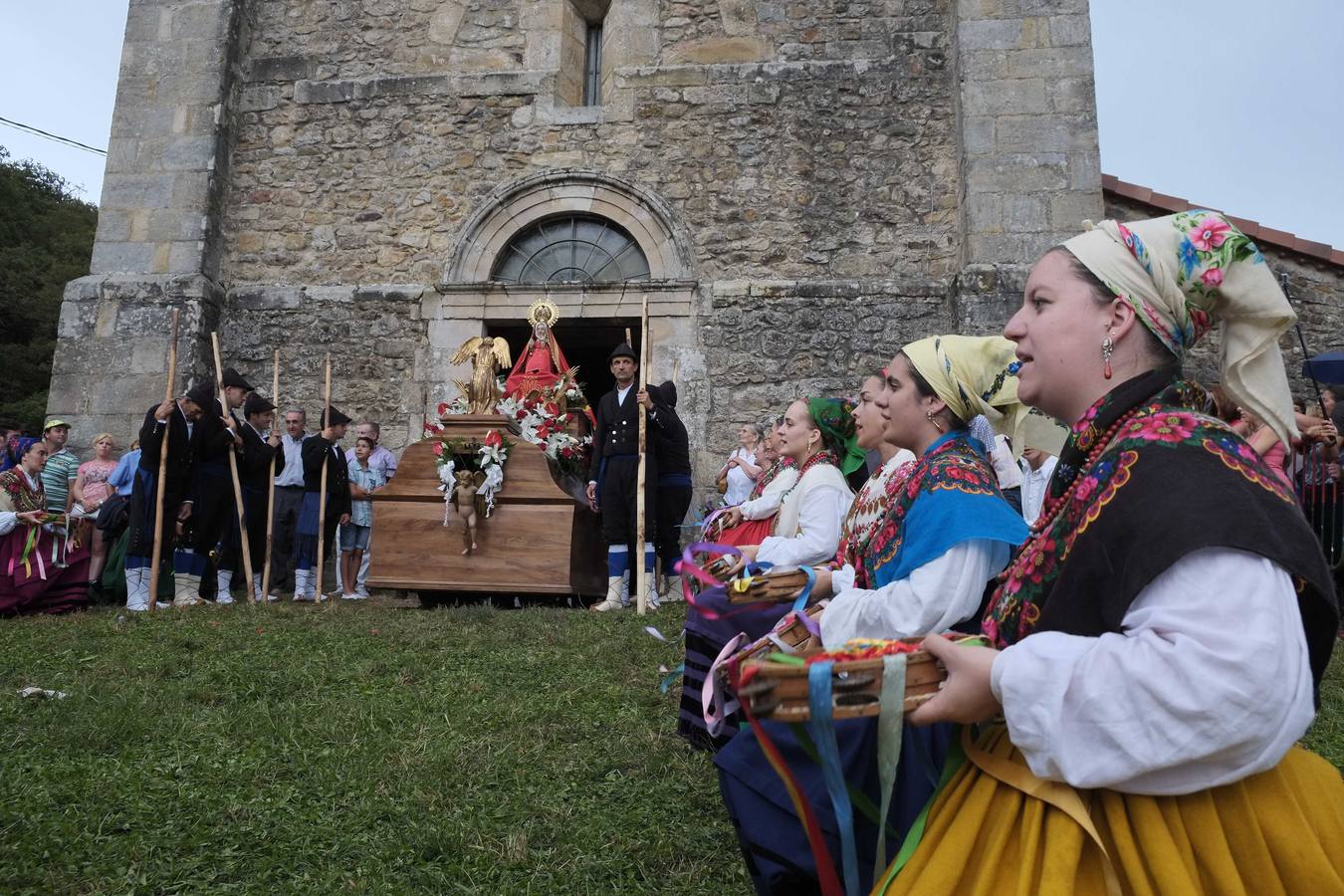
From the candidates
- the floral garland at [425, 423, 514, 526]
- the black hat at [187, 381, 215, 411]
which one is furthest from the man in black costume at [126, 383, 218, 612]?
the floral garland at [425, 423, 514, 526]

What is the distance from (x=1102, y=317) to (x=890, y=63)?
908cm

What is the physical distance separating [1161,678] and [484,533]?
20.9 ft

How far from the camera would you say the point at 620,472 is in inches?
289

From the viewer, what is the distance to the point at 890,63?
955 centimetres

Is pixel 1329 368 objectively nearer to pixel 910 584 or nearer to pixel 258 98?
pixel 910 584

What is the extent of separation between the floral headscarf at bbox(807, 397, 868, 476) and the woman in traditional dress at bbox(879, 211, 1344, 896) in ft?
8.73

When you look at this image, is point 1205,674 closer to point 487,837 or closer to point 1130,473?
point 1130,473

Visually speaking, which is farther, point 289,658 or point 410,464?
point 410,464

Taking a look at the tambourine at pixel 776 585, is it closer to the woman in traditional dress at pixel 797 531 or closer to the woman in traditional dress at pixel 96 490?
the woman in traditional dress at pixel 797 531

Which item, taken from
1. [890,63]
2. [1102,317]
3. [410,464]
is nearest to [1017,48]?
[890,63]

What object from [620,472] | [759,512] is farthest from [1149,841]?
[620,472]

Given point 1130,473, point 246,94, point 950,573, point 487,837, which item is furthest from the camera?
point 246,94

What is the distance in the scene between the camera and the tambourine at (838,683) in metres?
1.21

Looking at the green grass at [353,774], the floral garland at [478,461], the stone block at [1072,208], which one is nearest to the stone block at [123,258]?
the floral garland at [478,461]
